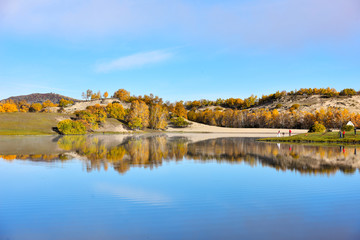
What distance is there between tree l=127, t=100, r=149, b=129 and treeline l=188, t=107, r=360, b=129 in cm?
5840

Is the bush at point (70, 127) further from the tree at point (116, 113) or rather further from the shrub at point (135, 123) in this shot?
the tree at point (116, 113)

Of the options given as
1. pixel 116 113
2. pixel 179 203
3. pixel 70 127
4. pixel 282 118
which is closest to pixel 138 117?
pixel 116 113

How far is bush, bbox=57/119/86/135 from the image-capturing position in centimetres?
6919

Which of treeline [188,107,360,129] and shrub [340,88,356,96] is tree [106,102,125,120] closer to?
treeline [188,107,360,129]

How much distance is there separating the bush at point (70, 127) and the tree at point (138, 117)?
82.0ft

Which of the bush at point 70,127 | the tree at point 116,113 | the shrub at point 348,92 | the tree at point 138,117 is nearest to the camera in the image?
the bush at point 70,127

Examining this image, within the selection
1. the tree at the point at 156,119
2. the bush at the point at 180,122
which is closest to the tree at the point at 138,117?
the tree at the point at 156,119

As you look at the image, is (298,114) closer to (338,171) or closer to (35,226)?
(338,171)

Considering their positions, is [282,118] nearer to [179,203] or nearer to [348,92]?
[348,92]

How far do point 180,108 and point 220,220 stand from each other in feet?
453

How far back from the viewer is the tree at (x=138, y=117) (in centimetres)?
9681

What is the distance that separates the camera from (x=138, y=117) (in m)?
102

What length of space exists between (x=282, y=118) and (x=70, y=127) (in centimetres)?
9777

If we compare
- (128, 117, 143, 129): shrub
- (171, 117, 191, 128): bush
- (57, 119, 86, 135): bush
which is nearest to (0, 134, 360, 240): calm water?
(57, 119, 86, 135): bush
